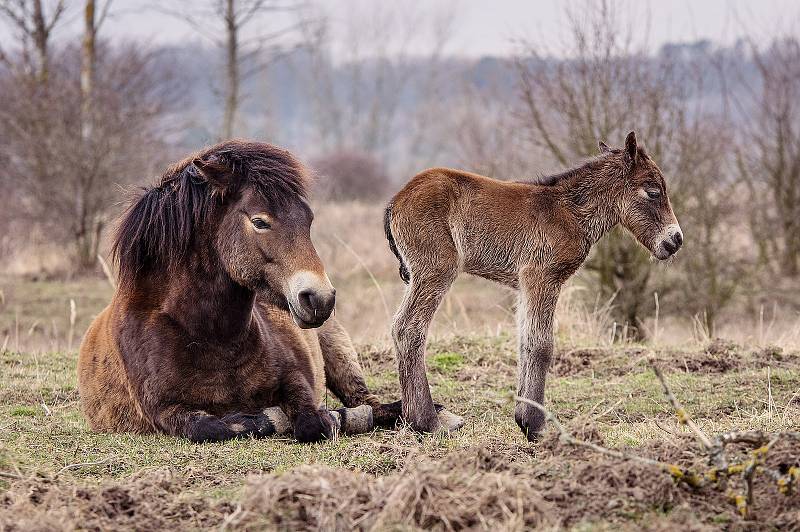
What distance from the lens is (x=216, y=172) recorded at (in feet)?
18.6

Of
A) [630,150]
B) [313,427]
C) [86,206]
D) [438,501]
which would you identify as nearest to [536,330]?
[630,150]

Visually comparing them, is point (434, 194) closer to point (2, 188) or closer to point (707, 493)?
point (707, 493)

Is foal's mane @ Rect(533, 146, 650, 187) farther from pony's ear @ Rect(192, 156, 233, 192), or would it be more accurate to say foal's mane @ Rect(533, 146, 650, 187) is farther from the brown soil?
the brown soil

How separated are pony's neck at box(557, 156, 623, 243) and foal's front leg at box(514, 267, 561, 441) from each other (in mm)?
575

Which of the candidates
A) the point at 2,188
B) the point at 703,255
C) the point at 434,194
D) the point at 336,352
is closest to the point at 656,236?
the point at 434,194

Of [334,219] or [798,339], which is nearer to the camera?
[798,339]

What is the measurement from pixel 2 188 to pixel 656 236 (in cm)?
1726

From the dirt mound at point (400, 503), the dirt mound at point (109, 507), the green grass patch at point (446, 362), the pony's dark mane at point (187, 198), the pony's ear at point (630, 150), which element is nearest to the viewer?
the dirt mound at point (400, 503)

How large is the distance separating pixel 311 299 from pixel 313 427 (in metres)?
0.96

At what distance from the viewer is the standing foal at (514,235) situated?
238 inches

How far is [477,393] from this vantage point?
764 cm

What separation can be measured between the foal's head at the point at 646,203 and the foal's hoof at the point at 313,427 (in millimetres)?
2522

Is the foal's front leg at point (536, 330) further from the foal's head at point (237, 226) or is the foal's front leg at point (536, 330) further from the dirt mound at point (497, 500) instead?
the dirt mound at point (497, 500)

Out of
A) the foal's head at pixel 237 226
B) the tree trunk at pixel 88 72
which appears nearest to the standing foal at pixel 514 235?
the foal's head at pixel 237 226
